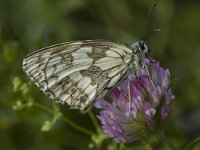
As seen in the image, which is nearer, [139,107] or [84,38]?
[139,107]

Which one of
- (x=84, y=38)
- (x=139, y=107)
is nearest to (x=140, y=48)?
(x=139, y=107)

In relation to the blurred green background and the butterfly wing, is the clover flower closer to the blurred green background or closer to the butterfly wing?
the butterfly wing

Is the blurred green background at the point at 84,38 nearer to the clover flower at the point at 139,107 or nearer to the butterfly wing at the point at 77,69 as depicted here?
the butterfly wing at the point at 77,69

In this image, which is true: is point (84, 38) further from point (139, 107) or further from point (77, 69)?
point (139, 107)

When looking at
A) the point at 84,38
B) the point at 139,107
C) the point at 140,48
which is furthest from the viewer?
the point at 84,38

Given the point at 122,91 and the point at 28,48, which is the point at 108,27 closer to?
the point at 28,48

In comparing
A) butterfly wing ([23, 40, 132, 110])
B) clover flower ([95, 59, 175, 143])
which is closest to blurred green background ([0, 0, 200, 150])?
butterfly wing ([23, 40, 132, 110])

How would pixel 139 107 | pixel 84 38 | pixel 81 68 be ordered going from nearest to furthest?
pixel 139 107, pixel 81 68, pixel 84 38
